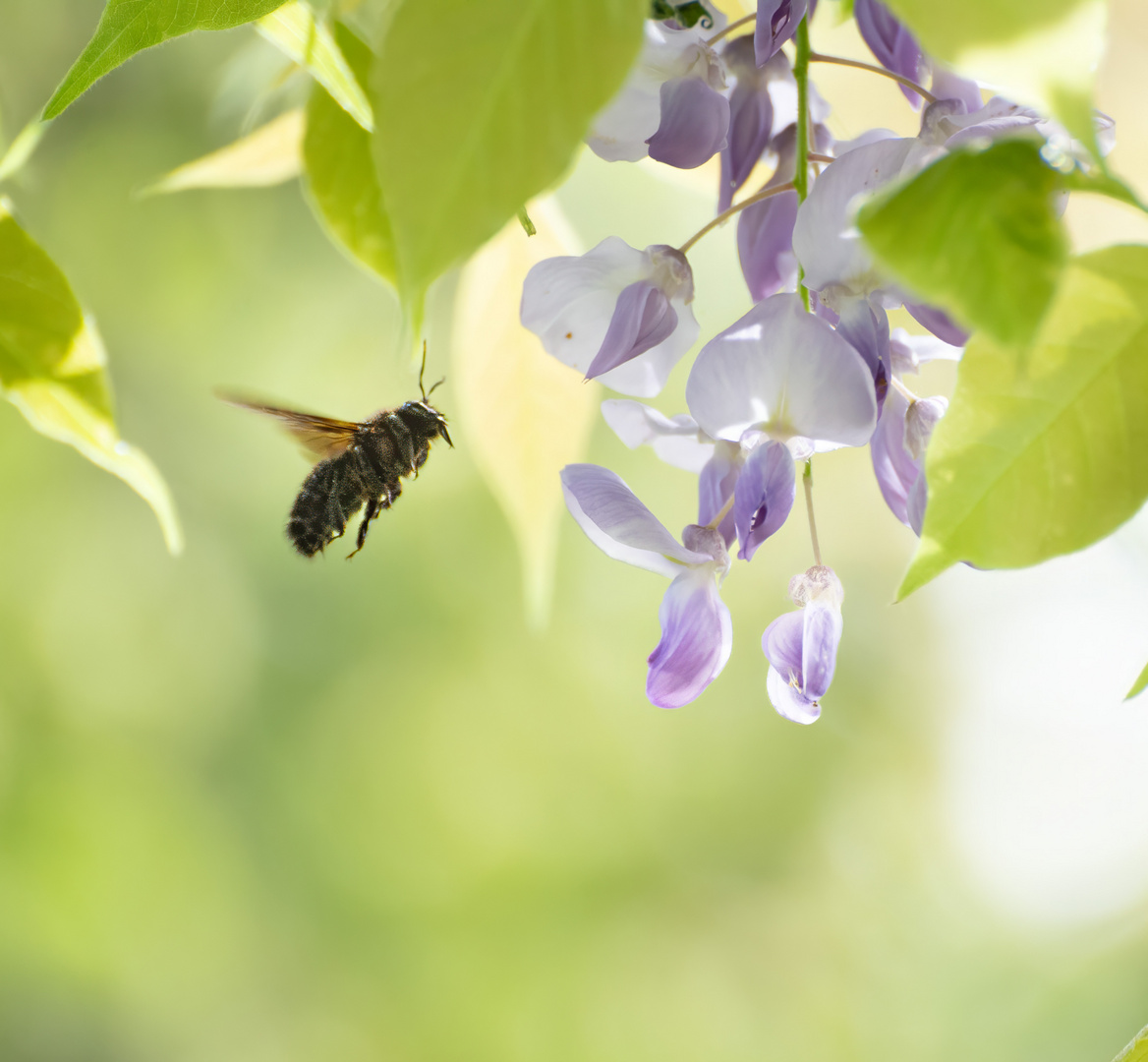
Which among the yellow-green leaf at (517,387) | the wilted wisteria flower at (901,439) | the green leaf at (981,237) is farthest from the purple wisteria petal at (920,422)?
the yellow-green leaf at (517,387)

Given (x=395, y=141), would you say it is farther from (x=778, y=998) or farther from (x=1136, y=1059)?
(x=778, y=998)

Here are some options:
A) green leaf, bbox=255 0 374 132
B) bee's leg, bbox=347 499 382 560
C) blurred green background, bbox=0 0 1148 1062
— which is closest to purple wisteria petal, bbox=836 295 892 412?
green leaf, bbox=255 0 374 132

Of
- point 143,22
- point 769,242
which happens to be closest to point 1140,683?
point 769,242

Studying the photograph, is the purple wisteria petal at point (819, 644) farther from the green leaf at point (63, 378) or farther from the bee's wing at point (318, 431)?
the bee's wing at point (318, 431)

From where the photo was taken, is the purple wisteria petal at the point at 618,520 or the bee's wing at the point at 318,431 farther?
the bee's wing at the point at 318,431

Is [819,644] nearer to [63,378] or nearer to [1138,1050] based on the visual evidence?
[1138,1050]
